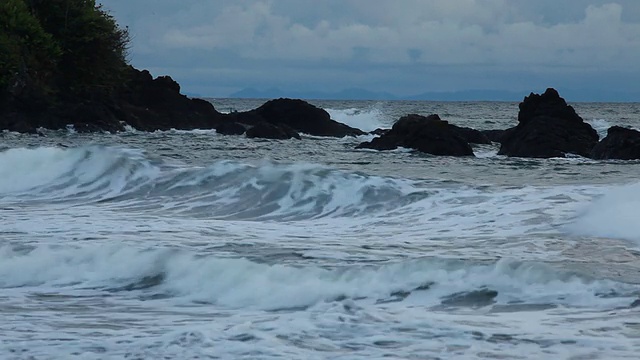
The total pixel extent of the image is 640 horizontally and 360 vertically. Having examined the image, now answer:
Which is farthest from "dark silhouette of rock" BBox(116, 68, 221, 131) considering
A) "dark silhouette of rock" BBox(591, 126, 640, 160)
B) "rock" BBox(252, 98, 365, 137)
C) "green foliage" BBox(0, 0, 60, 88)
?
"dark silhouette of rock" BBox(591, 126, 640, 160)

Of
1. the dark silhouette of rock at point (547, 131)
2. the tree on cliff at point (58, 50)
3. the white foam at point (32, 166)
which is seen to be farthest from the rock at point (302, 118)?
the white foam at point (32, 166)

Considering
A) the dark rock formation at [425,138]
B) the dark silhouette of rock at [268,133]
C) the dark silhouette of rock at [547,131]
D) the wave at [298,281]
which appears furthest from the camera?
the dark silhouette of rock at [268,133]

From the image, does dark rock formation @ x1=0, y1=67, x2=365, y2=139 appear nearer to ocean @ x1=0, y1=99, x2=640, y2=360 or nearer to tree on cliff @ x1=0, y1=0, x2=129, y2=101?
tree on cliff @ x1=0, y1=0, x2=129, y2=101

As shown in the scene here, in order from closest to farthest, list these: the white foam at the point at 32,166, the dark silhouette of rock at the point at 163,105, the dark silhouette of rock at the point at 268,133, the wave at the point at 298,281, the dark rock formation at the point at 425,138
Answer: the wave at the point at 298,281
the white foam at the point at 32,166
the dark rock formation at the point at 425,138
the dark silhouette of rock at the point at 268,133
the dark silhouette of rock at the point at 163,105

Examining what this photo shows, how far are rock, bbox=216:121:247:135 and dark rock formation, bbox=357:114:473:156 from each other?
884 centimetres

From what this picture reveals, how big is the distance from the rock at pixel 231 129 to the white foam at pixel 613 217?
23519mm

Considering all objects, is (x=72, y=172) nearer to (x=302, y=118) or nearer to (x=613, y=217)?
(x=613, y=217)

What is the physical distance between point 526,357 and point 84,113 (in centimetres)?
3106

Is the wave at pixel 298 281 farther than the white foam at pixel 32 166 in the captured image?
No

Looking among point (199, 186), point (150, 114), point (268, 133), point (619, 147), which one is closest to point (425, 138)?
point (619, 147)

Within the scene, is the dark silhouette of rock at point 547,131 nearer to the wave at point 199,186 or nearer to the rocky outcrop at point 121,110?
the wave at point 199,186

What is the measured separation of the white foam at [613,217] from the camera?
1095cm

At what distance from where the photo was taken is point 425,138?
25.4 meters

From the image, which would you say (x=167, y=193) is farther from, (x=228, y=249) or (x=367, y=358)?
(x=367, y=358)
